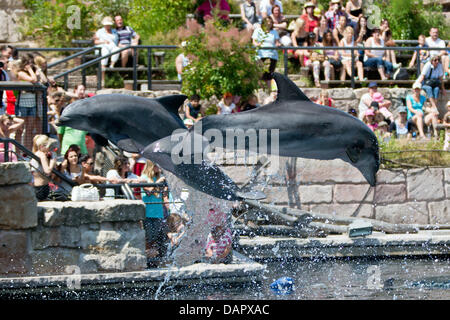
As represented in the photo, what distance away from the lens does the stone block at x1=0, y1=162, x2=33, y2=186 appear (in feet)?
29.1

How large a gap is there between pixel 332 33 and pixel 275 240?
274 inches

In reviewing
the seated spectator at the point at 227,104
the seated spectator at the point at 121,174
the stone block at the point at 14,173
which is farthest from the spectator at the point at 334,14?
the stone block at the point at 14,173

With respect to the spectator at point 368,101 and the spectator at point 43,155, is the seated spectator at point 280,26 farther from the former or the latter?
the spectator at point 43,155

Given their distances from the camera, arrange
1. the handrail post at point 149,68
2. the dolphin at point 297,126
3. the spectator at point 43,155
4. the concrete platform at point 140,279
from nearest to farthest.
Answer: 1. the dolphin at point 297,126
2. the concrete platform at point 140,279
3. the spectator at point 43,155
4. the handrail post at point 149,68

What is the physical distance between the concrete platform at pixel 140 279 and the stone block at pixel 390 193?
4.23m

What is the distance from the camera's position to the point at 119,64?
1603 cm

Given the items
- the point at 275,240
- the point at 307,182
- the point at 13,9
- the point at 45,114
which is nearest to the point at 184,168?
the point at 275,240

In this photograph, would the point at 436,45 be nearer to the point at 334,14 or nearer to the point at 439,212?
the point at 334,14

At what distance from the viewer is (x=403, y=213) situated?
43.7ft

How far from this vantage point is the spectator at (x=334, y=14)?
1684cm

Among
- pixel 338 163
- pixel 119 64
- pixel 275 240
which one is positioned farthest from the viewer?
pixel 119 64

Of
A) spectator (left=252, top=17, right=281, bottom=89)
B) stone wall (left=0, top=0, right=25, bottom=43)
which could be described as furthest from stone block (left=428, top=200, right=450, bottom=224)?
stone wall (left=0, top=0, right=25, bottom=43)

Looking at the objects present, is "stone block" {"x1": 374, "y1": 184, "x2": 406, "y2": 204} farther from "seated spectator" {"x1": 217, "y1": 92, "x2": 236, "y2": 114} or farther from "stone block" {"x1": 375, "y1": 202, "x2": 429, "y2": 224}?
"seated spectator" {"x1": 217, "y1": 92, "x2": 236, "y2": 114}

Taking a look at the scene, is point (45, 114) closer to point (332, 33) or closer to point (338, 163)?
point (338, 163)
